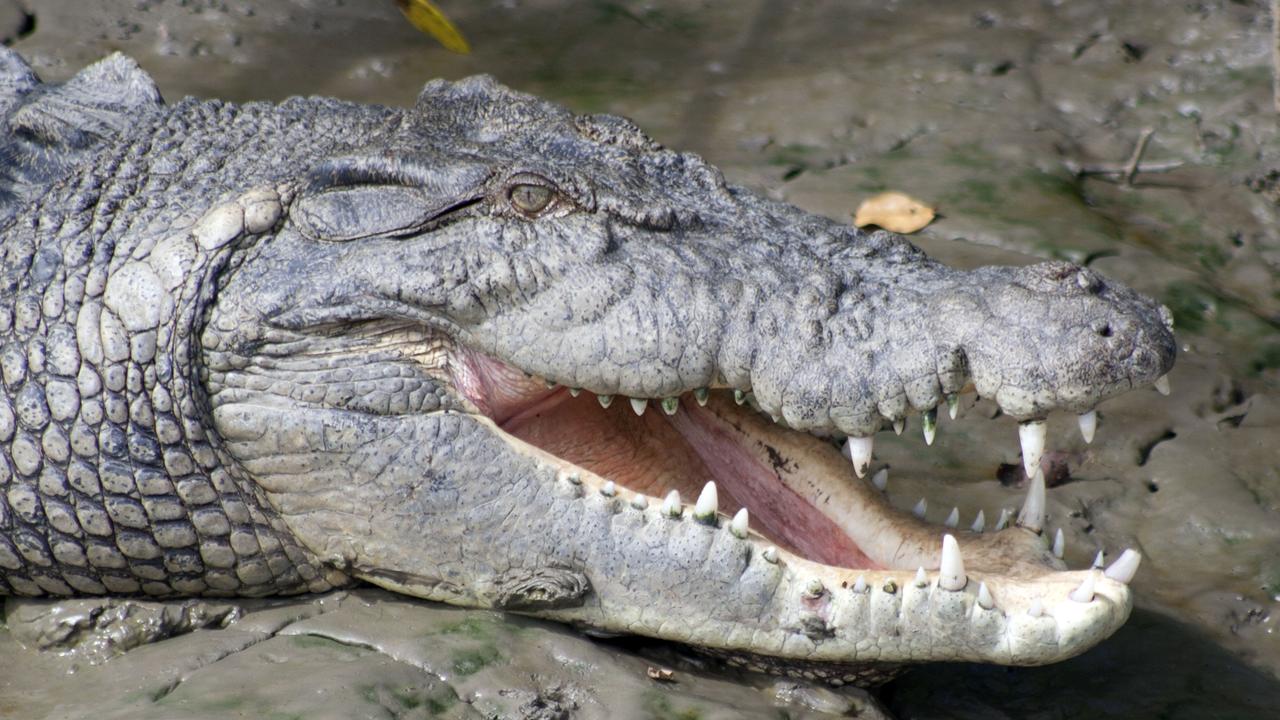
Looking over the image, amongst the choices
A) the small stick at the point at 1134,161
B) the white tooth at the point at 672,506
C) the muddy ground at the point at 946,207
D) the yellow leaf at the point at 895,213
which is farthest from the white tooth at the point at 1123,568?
the small stick at the point at 1134,161

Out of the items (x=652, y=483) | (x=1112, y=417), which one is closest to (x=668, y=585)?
(x=652, y=483)

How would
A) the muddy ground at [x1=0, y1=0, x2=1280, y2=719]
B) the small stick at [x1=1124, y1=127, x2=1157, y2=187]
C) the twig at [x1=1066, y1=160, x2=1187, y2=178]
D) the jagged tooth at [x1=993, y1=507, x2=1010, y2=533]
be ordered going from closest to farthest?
the muddy ground at [x1=0, y1=0, x2=1280, y2=719] < the jagged tooth at [x1=993, y1=507, x2=1010, y2=533] < the small stick at [x1=1124, y1=127, x2=1157, y2=187] < the twig at [x1=1066, y1=160, x2=1187, y2=178]

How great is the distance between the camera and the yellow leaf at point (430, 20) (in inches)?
213

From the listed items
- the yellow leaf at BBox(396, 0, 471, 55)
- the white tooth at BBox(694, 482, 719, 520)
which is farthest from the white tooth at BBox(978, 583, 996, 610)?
the yellow leaf at BBox(396, 0, 471, 55)

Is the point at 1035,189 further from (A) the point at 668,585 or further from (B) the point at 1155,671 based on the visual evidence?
(A) the point at 668,585

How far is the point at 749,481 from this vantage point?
3207 millimetres

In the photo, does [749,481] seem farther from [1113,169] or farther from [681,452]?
[1113,169]

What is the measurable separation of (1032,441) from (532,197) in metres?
1.19

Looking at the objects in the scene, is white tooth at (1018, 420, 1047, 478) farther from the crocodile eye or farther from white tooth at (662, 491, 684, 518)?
the crocodile eye

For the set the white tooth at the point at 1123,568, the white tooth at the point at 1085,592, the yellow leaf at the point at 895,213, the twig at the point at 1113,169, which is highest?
the white tooth at the point at 1085,592

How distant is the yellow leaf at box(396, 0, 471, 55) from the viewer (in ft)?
17.8

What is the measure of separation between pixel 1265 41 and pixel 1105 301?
15.3ft

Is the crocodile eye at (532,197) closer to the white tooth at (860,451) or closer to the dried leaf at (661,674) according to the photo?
the white tooth at (860,451)

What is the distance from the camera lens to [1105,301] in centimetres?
268
